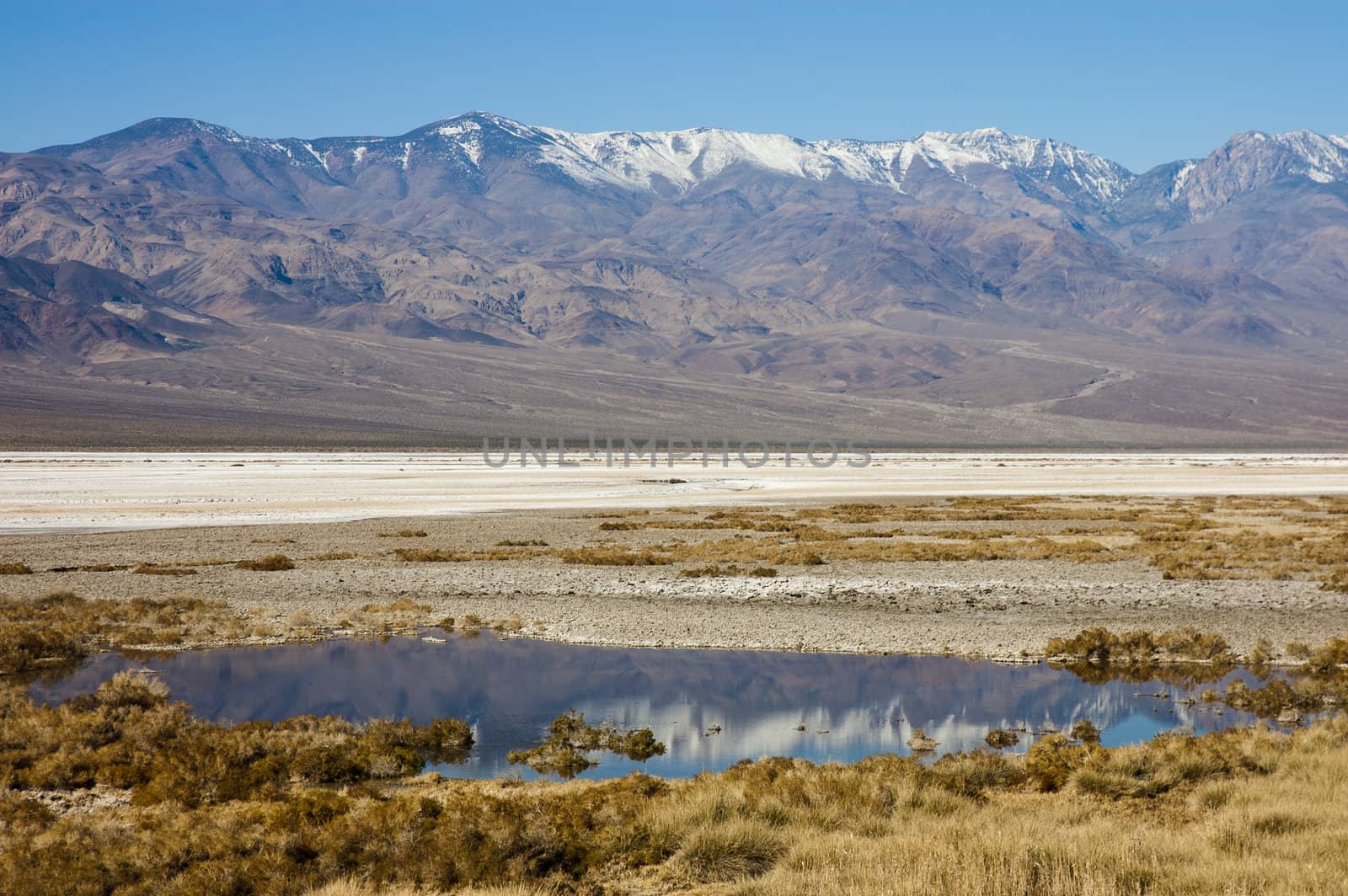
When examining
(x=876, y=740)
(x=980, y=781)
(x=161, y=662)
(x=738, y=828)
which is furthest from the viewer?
(x=161, y=662)

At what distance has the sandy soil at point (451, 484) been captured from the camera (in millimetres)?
48781

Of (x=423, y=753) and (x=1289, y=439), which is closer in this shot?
(x=423, y=753)

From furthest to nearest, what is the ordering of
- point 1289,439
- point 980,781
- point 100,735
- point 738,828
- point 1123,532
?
point 1289,439 → point 1123,532 → point 100,735 → point 980,781 → point 738,828

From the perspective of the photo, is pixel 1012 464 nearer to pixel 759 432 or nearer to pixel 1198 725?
pixel 759 432

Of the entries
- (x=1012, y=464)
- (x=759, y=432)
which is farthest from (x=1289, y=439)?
(x=1012, y=464)

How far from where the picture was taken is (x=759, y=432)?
6407 inches

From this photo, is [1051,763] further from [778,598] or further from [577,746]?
[778,598]

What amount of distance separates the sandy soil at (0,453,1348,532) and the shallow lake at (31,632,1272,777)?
1030 inches

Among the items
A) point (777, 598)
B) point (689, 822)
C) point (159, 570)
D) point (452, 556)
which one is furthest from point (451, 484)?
point (689, 822)

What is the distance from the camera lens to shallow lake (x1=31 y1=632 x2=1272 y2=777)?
14.8 m

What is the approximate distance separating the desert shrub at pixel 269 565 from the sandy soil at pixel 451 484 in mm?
13891

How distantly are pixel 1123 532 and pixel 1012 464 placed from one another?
62738mm

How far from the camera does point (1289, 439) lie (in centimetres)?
17612

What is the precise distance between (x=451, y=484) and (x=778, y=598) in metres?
43.2
